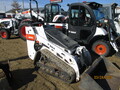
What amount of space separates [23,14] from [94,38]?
22.1ft

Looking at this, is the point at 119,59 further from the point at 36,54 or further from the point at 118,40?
the point at 36,54

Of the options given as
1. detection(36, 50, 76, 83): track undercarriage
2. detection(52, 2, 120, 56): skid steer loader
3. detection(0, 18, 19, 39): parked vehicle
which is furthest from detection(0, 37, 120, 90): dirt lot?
detection(0, 18, 19, 39): parked vehicle

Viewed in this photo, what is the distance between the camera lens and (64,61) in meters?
3.24

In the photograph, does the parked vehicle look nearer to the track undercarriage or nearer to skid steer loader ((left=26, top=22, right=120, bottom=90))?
skid steer loader ((left=26, top=22, right=120, bottom=90))

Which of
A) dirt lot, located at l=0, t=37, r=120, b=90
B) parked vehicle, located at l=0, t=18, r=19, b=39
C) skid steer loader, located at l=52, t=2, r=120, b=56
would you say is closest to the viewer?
dirt lot, located at l=0, t=37, r=120, b=90

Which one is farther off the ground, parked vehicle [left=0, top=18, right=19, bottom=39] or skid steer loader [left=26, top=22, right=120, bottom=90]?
parked vehicle [left=0, top=18, right=19, bottom=39]

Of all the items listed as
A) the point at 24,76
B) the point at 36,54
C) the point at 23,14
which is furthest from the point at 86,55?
the point at 23,14

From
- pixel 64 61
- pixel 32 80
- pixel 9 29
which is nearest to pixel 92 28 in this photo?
pixel 64 61

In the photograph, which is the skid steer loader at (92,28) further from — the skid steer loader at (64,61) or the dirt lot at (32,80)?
the dirt lot at (32,80)

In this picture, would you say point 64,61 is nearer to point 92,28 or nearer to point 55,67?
point 55,67

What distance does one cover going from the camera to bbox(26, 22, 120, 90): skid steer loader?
313 cm

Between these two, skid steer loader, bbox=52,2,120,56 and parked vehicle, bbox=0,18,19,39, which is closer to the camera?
skid steer loader, bbox=52,2,120,56

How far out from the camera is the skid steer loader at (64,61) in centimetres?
313

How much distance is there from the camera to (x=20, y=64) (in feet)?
14.2
